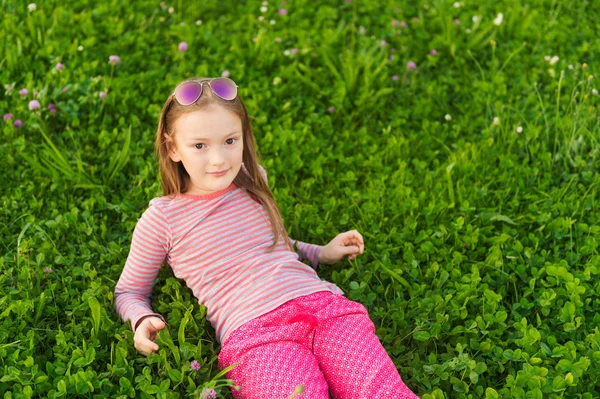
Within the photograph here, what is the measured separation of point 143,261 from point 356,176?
4.85 ft

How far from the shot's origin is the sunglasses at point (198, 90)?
107 inches

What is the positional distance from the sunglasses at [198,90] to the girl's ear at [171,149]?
0.20 m

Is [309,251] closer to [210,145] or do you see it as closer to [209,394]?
[210,145]

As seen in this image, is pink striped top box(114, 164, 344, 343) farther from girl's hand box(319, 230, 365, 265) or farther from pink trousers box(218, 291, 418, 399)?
girl's hand box(319, 230, 365, 265)

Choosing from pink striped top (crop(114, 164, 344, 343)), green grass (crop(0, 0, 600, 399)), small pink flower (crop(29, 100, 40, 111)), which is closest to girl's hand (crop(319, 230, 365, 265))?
green grass (crop(0, 0, 600, 399))

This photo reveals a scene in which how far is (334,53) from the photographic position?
4.80 m

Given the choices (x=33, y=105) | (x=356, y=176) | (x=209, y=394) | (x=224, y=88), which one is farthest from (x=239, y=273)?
(x=33, y=105)

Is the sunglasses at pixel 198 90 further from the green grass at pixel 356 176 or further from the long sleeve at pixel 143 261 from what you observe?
the green grass at pixel 356 176

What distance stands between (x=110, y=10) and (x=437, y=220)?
3012 mm

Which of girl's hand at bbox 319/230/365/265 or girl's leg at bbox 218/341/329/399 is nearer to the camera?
girl's leg at bbox 218/341/329/399

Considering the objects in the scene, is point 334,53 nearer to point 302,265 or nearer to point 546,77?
point 546,77

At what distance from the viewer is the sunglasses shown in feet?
8.93

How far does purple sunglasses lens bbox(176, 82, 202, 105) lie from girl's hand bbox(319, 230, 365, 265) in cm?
92

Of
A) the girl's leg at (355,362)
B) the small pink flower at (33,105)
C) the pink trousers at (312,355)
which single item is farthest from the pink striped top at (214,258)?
the small pink flower at (33,105)
